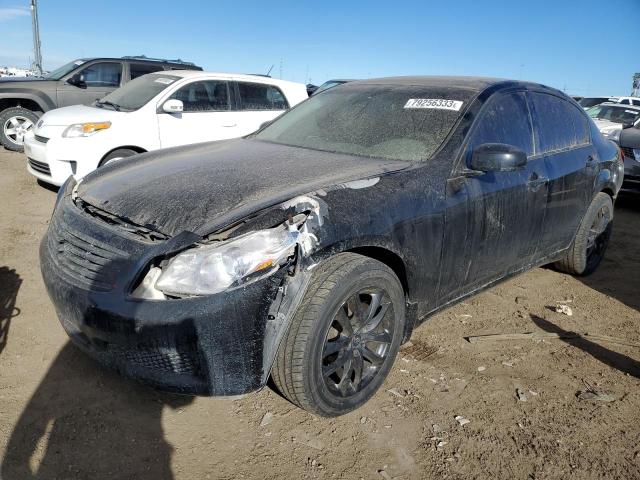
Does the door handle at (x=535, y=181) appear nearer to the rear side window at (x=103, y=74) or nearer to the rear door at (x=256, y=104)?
the rear door at (x=256, y=104)

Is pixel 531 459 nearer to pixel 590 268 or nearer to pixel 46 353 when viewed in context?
pixel 46 353

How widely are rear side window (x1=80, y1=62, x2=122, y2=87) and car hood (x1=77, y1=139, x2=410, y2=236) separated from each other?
6744 mm

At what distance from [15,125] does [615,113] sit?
41.8ft

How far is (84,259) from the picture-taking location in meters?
2.32

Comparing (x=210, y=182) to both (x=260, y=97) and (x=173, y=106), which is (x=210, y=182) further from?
(x=260, y=97)

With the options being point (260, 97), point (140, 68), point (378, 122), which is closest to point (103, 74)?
point (140, 68)

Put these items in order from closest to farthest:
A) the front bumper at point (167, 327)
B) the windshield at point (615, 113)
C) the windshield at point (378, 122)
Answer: the front bumper at point (167, 327) → the windshield at point (378, 122) → the windshield at point (615, 113)

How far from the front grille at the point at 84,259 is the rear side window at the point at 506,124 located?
201cm

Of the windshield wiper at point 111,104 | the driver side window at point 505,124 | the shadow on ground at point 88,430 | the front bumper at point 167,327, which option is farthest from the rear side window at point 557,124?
the windshield wiper at point 111,104

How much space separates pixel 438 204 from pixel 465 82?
1.17m

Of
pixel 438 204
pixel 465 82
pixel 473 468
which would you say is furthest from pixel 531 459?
pixel 465 82

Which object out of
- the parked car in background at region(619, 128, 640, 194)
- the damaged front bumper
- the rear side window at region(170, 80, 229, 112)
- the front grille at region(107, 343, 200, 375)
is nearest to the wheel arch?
the rear side window at region(170, 80, 229, 112)

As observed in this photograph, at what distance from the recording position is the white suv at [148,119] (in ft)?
19.5

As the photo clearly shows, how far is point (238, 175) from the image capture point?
8.91ft
